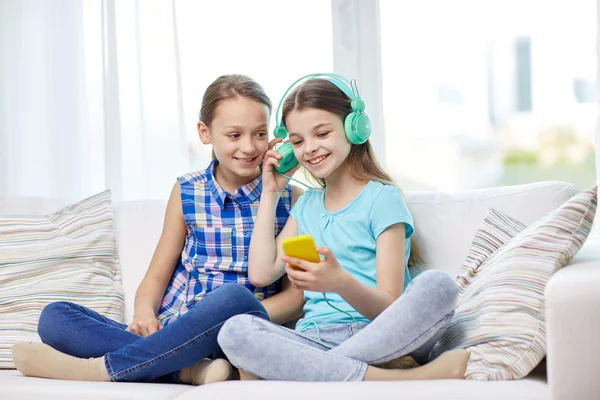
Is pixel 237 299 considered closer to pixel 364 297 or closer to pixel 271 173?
pixel 364 297

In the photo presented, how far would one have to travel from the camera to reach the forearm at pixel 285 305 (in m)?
2.05

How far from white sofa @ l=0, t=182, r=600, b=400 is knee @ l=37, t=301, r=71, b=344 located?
4.7 inches

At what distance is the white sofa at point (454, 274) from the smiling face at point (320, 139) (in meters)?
0.31

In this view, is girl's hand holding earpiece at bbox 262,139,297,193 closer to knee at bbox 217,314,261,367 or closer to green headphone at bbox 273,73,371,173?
green headphone at bbox 273,73,371,173

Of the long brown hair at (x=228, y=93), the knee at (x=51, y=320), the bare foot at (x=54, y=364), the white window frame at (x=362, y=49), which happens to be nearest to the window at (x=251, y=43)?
the white window frame at (x=362, y=49)

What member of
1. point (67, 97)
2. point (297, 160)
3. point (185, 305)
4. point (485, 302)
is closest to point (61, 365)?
point (185, 305)

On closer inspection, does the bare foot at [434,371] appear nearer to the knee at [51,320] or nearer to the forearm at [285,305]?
the forearm at [285,305]

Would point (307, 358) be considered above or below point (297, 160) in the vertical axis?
below

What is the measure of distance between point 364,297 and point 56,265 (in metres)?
1.00

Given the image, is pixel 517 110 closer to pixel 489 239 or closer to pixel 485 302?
pixel 489 239

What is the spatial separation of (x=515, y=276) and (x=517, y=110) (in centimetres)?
119

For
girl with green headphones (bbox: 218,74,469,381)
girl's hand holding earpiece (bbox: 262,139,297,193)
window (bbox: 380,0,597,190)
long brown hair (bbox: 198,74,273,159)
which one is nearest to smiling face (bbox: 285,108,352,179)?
girl with green headphones (bbox: 218,74,469,381)

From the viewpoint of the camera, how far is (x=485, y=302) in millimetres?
1676

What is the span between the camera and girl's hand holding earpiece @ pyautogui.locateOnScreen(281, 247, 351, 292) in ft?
5.47
